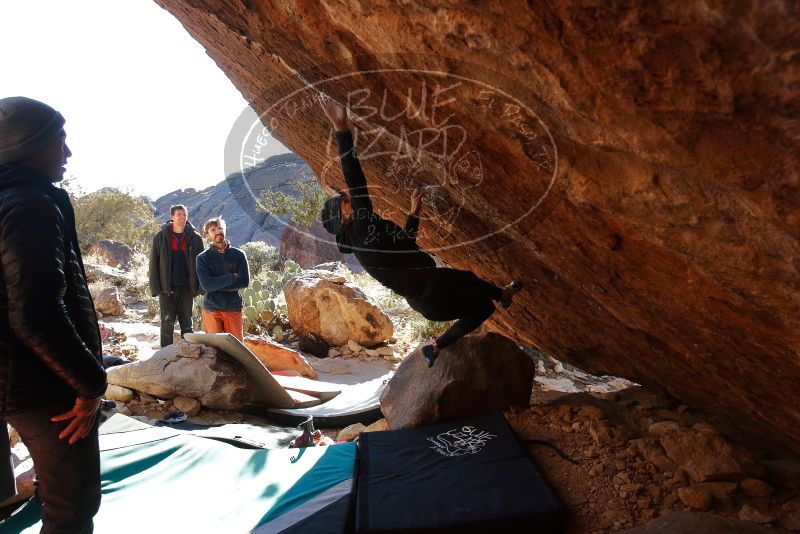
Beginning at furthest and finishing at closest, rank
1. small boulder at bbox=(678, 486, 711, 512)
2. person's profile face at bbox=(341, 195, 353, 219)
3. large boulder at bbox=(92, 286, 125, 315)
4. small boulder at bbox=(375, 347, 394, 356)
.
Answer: large boulder at bbox=(92, 286, 125, 315)
small boulder at bbox=(375, 347, 394, 356)
person's profile face at bbox=(341, 195, 353, 219)
small boulder at bbox=(678, 486, 711, 512)

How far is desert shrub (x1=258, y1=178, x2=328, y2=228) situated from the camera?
56.5ft

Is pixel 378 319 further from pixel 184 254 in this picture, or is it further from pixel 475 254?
pixel 475 254

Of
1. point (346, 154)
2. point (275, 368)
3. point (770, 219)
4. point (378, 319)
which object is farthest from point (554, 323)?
point (378, 319)

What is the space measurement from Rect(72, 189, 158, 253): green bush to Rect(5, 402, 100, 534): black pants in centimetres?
2234

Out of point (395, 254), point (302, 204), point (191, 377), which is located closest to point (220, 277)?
point (191, 377)

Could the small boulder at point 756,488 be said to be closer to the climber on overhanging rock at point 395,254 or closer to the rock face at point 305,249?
the climber on overhanging rock at point 395,254

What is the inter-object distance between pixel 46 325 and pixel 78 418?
1.28ft

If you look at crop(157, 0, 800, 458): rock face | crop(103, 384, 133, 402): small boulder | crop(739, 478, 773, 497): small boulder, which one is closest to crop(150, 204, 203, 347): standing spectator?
crop(103, 384, 133, 402): small boulder

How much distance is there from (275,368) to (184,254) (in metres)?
2.01

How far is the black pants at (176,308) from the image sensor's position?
6.30 m

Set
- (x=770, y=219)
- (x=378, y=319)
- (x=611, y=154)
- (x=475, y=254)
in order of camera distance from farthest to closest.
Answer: (x=378, y=319)
(x=475, y=254)
(x=611, y=154)
(x=770, y=219)

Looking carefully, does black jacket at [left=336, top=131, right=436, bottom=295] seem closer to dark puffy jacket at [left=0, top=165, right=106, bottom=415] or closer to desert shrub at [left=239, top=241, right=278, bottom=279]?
dark puffy jacket at [left=0, top=165, right=106, bottom=415]

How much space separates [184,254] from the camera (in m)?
6.14

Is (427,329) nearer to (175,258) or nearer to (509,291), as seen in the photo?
(175,258)
